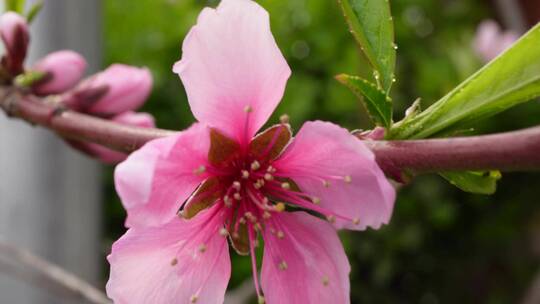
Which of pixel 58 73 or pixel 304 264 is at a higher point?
pixel 58 73

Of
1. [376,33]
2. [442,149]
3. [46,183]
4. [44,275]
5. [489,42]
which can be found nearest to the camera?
[442,149]

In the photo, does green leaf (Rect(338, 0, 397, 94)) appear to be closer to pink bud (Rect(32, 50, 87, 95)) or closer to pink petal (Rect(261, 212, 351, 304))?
pink petal (Rect(261, 212, 351, 304))

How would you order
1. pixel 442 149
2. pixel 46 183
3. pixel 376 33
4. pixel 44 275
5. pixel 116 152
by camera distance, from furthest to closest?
1. pixel 46 183
2. pixel 44 275
3. pixel 116 152
4. pixel 376 33
5. pixel 442 149

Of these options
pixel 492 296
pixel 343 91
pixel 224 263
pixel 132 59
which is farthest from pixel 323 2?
pixel 224 263

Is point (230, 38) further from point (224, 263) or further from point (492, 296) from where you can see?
point (492, 296)

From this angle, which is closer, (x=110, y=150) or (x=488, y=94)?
(x=488, y=94)

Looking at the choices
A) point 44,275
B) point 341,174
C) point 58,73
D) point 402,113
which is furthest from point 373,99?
point 402,113

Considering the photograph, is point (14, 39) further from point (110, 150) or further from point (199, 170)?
point (199, 170)

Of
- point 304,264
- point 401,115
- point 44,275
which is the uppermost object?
point 304,264
